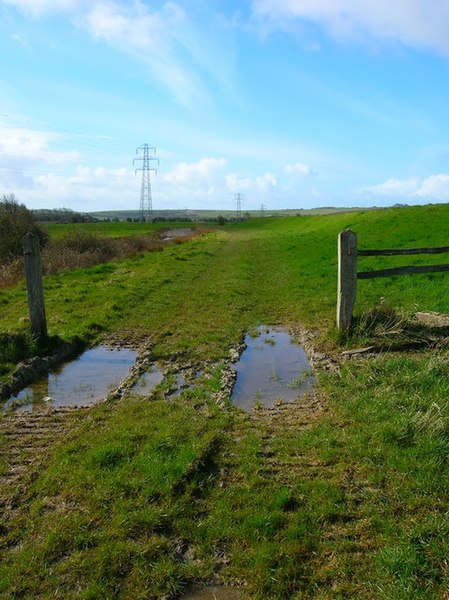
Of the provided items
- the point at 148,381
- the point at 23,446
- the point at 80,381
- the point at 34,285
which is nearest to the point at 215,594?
the point at 23,446

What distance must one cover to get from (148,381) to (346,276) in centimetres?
421

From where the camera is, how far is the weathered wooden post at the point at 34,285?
9445mm

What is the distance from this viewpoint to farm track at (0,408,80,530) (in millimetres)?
4477

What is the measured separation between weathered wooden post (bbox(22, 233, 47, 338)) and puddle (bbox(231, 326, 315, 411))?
407 cm

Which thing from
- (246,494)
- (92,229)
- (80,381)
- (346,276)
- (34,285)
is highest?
(92,229)

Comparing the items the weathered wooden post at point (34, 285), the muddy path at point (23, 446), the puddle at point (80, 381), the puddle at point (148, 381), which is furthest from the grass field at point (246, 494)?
the weathered wooden post at point (34, 285)

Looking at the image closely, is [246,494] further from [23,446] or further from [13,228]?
[13,228]

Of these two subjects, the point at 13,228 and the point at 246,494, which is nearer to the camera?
the point at 246,494

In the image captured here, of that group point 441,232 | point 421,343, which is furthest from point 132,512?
point 441,232

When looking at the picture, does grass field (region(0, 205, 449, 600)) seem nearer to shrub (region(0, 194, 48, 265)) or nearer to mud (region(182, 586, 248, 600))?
mud (region(182, 586, 248, 600))

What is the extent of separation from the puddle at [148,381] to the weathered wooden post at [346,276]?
3.63 m

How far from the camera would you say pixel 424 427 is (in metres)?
5.23

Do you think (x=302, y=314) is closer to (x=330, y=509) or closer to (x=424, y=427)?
(x=424, y=427)

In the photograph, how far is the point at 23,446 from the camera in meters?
5.53
